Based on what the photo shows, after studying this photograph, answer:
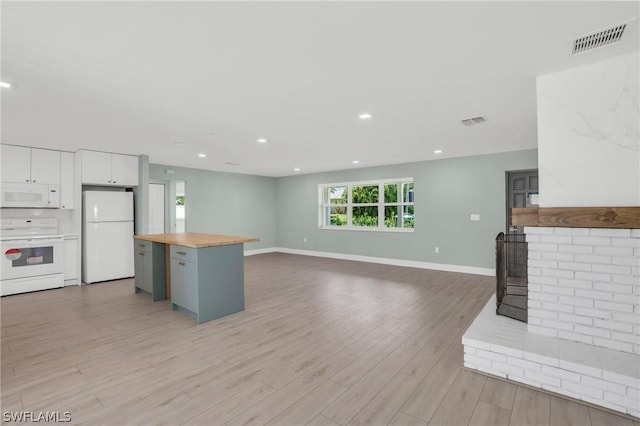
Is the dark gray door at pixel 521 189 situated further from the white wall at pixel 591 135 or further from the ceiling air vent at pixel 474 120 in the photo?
the white wall at pixel 591 135

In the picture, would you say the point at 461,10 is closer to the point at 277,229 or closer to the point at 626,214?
the point at 626,214

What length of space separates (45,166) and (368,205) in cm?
650

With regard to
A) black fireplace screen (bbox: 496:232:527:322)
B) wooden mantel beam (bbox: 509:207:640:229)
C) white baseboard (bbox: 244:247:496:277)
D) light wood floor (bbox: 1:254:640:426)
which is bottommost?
light wood floor (bbox: 1:254:640:426)

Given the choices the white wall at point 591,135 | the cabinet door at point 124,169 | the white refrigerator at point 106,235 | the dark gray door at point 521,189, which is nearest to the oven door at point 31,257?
the white refrigerator at point 106,235

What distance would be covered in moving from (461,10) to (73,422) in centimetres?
332

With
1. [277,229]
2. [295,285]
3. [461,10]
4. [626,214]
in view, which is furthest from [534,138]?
[277,229]

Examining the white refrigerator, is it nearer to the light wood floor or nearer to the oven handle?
the oven handle

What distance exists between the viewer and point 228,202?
27.9 feet

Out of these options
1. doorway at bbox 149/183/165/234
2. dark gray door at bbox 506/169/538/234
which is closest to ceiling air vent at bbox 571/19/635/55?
dark gray door at bbox 506/169/538/234

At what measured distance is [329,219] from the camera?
889cm

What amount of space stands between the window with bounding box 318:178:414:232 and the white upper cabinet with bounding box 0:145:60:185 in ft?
18.9

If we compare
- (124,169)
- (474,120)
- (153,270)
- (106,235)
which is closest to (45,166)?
(124,169)

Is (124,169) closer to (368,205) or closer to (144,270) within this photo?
(144,270)

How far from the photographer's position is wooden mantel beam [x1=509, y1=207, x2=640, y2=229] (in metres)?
2.20
